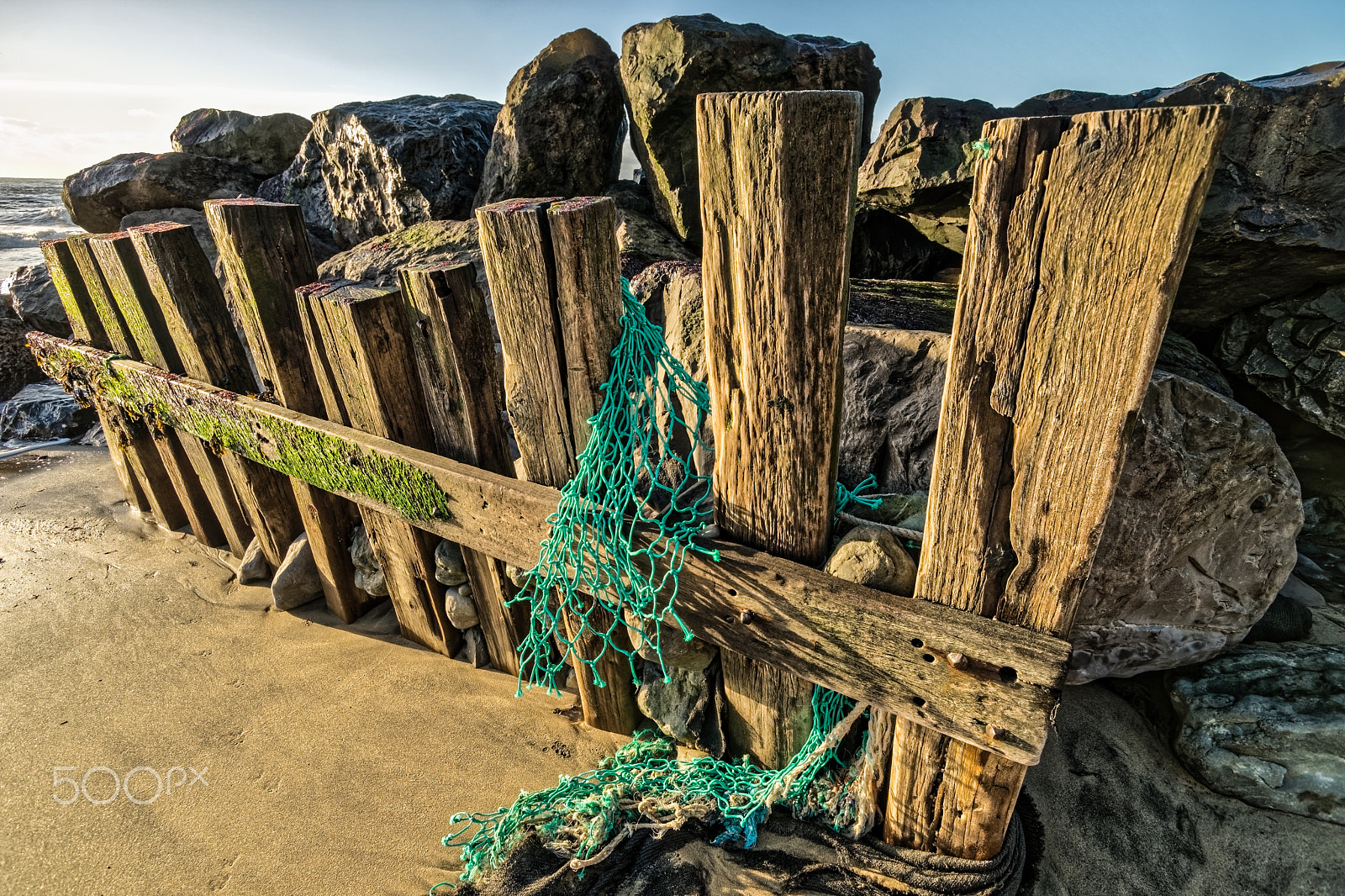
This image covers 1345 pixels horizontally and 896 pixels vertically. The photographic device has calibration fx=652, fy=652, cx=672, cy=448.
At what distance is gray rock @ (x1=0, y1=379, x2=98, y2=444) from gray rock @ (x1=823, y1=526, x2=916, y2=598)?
26.7 feet

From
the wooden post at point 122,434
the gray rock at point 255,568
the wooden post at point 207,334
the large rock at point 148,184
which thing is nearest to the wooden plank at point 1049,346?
the wooden post at point 207,334

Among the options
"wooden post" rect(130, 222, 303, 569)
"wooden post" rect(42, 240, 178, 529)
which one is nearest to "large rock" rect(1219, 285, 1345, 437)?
"wooden post" rect(130, 222, 303, 569)

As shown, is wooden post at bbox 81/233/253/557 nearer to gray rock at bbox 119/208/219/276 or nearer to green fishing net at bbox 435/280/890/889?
gray rock at bbox 119/208/219/276

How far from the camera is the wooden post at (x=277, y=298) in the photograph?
113 inches

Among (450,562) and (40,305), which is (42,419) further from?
(450,562)

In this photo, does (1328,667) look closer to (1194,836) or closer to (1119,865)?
(1194,836)

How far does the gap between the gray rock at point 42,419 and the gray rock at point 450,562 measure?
20.5ft

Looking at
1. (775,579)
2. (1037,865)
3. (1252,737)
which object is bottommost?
(1037,865)

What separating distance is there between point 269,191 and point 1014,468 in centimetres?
643

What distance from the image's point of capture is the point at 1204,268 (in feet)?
9.74

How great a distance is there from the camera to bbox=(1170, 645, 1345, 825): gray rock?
221 cm

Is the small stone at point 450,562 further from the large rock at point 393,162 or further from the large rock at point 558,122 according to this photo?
the large rock at point 393,162

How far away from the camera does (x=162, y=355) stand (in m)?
3.71

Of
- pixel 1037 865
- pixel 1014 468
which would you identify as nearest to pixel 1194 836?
pixel 1037 865
